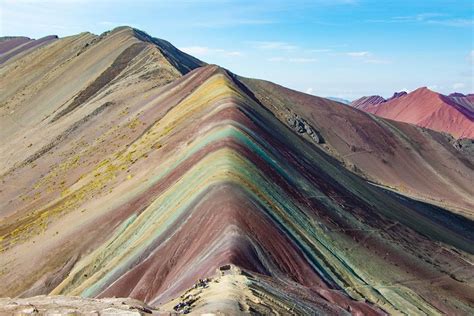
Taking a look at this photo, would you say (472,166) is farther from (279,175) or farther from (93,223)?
(93,223)

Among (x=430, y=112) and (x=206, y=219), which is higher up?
(x=430, y=112)

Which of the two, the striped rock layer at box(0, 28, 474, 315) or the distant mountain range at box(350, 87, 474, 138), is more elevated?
the distant mountain range at box(350, 87, 474, 138)

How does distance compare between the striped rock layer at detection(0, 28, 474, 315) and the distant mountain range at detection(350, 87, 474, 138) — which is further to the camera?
the distant mountain range at detection(350, 87, 474, 138)

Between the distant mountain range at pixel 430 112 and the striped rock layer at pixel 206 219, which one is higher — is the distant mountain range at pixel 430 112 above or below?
above

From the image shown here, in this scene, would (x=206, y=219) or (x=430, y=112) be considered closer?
(x=206, y=219)

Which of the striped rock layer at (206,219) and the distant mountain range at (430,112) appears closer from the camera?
the striped rock layer at (206,219)
